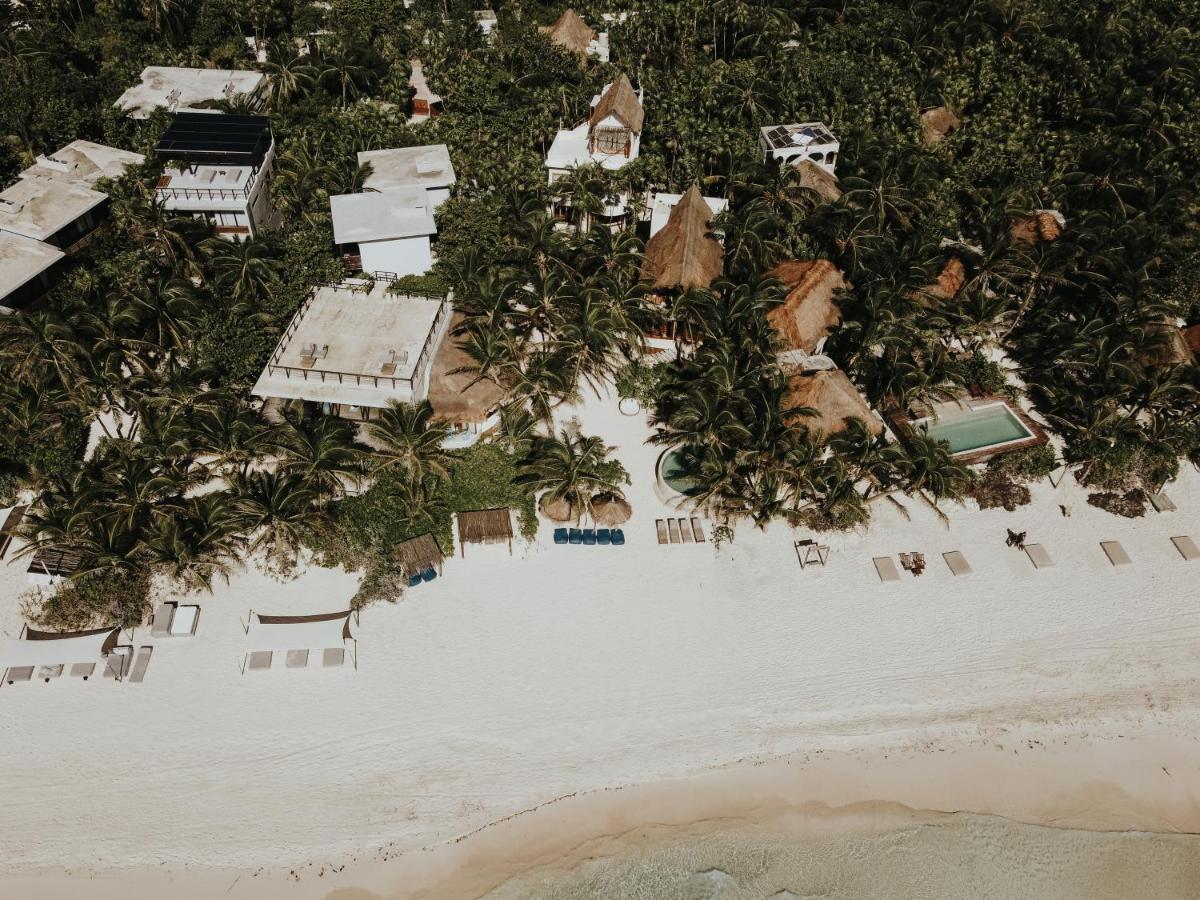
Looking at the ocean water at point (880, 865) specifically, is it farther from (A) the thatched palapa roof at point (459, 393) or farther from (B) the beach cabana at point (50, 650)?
(A) the thatched palapa roof at point (459, 393)

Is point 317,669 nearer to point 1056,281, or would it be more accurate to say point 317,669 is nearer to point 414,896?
point 414,896

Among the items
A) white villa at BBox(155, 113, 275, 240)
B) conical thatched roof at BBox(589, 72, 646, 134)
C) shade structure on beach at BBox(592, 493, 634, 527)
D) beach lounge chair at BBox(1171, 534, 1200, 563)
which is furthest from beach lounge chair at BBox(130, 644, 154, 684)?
beach lounge chair at BBox(1171, 534, 1200, 563)

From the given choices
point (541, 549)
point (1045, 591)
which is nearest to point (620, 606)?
point (541, 549)

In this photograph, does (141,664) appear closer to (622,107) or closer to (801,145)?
(622,107)

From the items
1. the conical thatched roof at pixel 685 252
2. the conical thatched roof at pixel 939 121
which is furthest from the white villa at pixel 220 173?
the conical thatched roof at pixel 939 121

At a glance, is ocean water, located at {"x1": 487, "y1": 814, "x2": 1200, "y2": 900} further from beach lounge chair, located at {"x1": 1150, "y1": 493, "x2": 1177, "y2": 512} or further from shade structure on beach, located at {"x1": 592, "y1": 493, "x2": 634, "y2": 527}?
beach lounge chair, located at {"x1": 1150, "y1": 493, "x2": 1177, "y2": 512}

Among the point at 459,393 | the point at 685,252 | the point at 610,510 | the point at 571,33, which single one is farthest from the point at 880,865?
the point at 571,33
